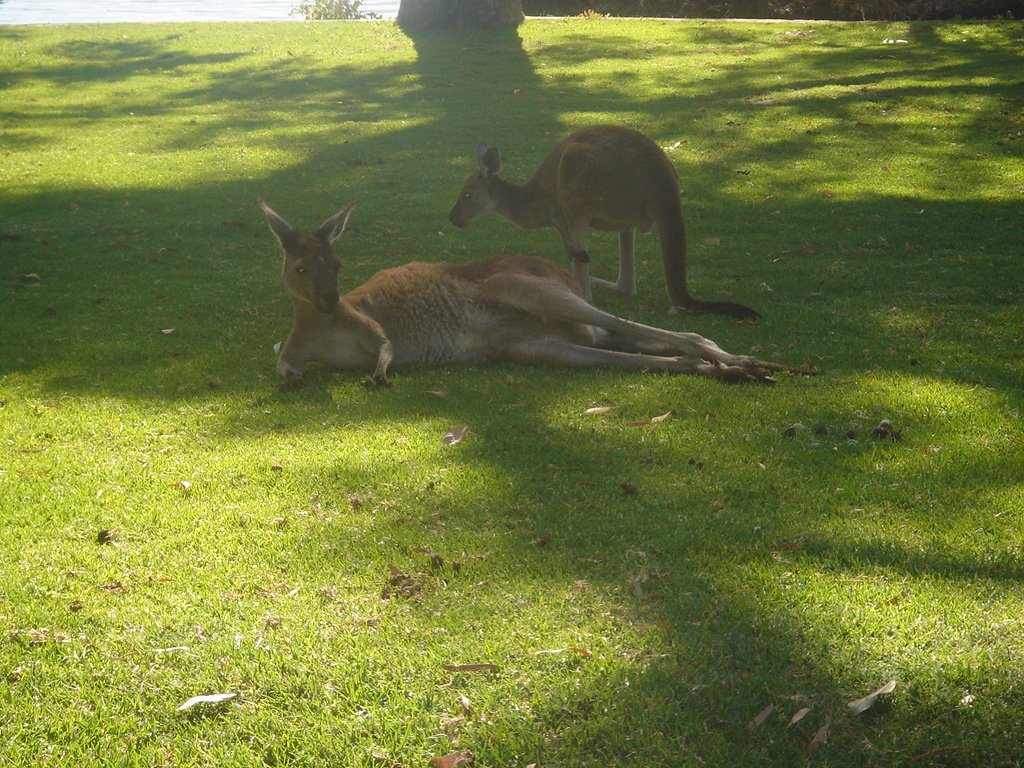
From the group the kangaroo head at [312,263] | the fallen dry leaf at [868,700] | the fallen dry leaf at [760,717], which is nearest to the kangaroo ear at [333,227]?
the kangaroo head at [312,263]

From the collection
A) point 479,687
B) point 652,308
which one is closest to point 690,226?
point 652,308

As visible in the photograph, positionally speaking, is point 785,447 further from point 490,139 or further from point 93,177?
point 93,177

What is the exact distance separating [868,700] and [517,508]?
166 cm

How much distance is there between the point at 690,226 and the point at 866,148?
3.80 m

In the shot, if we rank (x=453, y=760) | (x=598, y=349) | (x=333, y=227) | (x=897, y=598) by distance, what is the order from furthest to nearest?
1. (x=598, y=349)
2. (x=333, y=227)
3. (x=897, y=598)
4. (x=453, y=760)

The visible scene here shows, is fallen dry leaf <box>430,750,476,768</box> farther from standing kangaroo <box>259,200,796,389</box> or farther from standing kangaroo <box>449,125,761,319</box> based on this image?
standing kangaroo <box>449,125,761,319</box>

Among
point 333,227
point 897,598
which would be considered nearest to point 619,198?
point 333,227

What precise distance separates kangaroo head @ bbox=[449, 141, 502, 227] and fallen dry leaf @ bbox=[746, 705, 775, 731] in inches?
232

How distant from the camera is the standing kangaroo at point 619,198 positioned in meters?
6.52

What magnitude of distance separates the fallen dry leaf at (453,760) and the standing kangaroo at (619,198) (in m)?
4.28

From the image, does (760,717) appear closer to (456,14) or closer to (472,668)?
(472,668)

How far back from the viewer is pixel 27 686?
9.31 ft

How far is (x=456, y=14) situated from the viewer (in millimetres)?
19234

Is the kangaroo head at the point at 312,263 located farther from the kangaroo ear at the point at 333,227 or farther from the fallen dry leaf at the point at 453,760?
the fallen dry leaf at the point at 453,760
